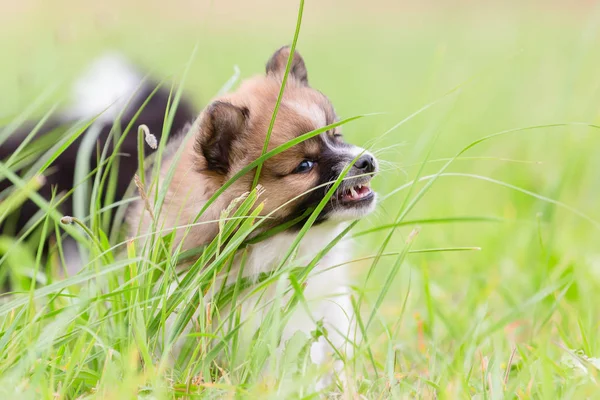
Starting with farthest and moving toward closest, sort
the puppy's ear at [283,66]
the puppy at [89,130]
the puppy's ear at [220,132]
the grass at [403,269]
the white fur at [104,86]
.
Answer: the white fur at [104,86], the puppy at [89,130], the puppy's ear at [283,66], the puppy's ear at [220,132], the grass at [403,269]

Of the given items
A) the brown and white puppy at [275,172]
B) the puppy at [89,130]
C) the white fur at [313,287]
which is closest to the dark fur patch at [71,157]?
the puppy at [89,130]

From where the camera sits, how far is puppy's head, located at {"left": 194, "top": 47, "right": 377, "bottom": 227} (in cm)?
296

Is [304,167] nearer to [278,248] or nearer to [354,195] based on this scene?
[354,195]

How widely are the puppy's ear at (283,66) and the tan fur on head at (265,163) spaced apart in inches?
11.1

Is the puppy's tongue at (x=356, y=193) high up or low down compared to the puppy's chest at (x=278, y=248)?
up

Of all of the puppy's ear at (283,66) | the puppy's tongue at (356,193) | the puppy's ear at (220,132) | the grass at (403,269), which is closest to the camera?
the grass at (403,269)

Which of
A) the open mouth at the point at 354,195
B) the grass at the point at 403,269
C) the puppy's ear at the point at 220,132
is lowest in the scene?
the grass at the point at 403,269

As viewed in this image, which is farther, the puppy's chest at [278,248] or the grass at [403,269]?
the puppy's chest at [278,248]

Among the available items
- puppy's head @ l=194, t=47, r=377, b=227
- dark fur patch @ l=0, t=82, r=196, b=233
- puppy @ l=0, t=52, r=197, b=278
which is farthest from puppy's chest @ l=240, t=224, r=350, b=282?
dark fur patch @ l=0, t=82, r=196, b=233

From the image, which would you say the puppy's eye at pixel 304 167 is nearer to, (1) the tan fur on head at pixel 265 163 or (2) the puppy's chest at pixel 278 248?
(1) the tan fur on head at pixel 265 163

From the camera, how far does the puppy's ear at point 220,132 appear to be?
293cm

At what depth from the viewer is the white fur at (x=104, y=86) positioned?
4.85 meters

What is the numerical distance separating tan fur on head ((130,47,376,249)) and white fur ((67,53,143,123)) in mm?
1795

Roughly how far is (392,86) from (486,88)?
1339mm
